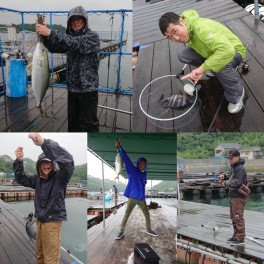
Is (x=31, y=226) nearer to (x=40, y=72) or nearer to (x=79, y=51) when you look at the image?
(x=40, y=72)

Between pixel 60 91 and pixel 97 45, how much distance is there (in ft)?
1.71

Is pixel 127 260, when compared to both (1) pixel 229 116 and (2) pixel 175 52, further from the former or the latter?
(2) pixel 175 52

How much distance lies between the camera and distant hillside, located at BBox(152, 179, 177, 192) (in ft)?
12.1

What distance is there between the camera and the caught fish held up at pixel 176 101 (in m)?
3.21

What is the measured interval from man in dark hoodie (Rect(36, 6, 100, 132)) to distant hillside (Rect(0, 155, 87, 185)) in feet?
1.34

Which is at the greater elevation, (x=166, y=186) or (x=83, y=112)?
(x=83, y=112)

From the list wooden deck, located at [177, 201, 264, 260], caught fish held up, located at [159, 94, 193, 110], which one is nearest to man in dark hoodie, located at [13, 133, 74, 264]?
caught fish held up, located at [159, 94, 193, 110]

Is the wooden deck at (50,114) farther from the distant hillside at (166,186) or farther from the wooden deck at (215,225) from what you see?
the wooden deck at (215,225)

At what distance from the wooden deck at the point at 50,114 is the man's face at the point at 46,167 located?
307 millimetres

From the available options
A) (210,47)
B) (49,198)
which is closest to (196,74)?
(210,47)

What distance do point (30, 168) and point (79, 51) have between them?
47.2 inches

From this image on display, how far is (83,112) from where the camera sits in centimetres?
335

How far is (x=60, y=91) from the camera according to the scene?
11.2 ft

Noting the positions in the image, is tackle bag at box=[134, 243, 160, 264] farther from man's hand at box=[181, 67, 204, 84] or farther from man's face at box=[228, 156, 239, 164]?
man's hand at box=[181, 67, 204, 84]
